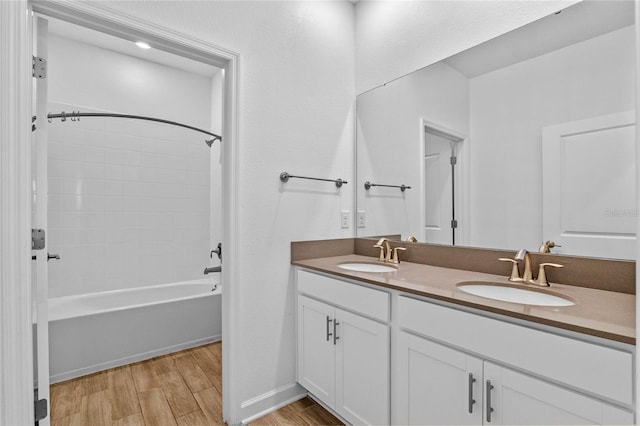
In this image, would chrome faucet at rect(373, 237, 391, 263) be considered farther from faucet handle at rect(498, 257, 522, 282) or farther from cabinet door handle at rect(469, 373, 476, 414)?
cabinet door handle at rect(469, 373, 476, 414)

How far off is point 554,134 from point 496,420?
1.17 metres

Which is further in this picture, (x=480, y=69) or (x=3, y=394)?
(x=480, y=69)

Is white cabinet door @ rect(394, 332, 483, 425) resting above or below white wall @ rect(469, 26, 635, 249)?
below

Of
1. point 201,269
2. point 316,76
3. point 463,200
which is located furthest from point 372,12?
point 201,269

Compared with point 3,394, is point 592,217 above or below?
above

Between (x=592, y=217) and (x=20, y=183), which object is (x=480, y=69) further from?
(x=20, y=183)

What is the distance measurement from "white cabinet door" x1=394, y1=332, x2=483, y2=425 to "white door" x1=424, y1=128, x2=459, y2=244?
2.43ft

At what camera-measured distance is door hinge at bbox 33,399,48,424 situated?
1.29 meters

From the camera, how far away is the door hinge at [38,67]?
1.27 meters

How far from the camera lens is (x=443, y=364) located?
1.12 metres

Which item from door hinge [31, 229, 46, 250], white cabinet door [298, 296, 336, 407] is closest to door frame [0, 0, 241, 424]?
door hinge [31, 229, 46, 250]

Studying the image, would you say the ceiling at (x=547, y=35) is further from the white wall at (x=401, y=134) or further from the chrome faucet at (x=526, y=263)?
the chrome faucet at (x=526, y=263)

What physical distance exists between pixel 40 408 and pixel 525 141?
243 cm

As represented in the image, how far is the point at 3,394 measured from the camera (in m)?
1.17
